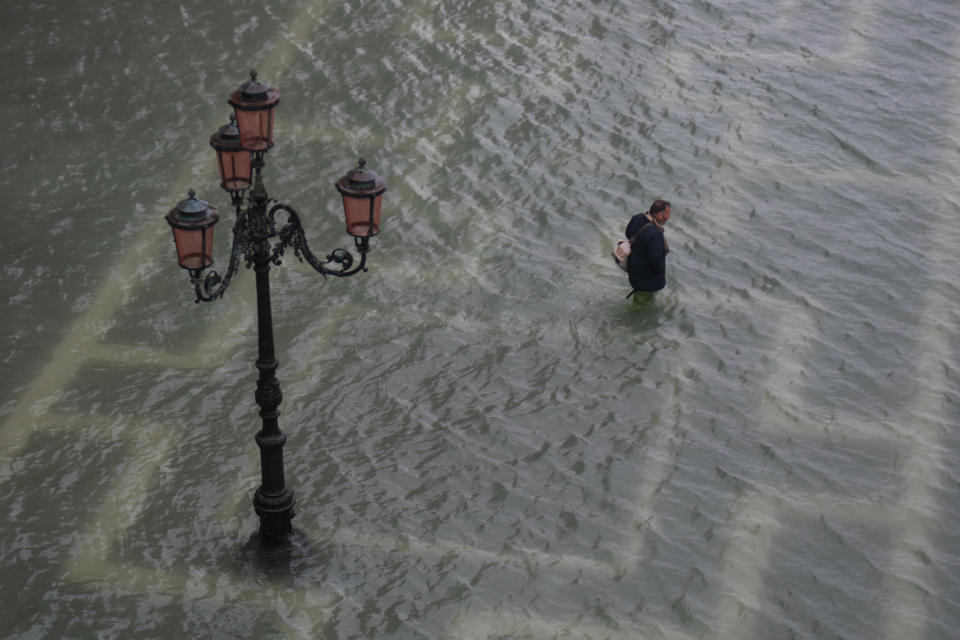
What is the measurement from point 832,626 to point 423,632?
12.0 feet

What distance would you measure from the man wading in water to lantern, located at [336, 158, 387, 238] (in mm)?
5223

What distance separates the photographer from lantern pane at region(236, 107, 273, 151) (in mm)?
9992

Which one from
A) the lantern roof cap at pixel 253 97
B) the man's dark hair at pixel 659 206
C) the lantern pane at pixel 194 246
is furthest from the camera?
the man's dark hair at pixel 659 206

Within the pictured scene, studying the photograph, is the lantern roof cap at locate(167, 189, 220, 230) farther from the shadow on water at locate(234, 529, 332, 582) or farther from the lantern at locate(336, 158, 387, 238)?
the shadow on water at locate(234, 529, 332, 582)

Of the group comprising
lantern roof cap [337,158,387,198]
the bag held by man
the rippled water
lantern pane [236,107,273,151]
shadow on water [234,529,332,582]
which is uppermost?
lantern pane [236,107,273,151]

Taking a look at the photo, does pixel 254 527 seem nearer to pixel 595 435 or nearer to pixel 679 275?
pixel 595 435

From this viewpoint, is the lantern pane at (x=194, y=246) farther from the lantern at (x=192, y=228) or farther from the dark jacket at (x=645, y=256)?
the dark jacket at (x=645, y=256)

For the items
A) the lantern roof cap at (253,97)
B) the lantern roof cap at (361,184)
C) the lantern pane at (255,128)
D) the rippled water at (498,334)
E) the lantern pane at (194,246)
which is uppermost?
the lantern roof cap at (253,97)

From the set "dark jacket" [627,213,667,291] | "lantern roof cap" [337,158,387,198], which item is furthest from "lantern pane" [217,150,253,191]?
"dark jacket" [627,213,667,291]

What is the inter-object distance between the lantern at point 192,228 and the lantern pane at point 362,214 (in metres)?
1.08

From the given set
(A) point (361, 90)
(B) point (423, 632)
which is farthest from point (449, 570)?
(A) point (361, 90)

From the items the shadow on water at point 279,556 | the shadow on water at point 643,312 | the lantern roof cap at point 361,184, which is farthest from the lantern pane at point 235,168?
the shadow on water at point 643,312

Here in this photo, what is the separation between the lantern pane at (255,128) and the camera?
999 cm

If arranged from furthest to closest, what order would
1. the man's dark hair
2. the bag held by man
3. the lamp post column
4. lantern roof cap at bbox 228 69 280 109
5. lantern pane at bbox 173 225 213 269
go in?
the bag held by man < the man's dark hair < the lamp post column < lantern pane at bbox 173 225 213 269 < lantern roof cap at bbox 228 69 280 109
